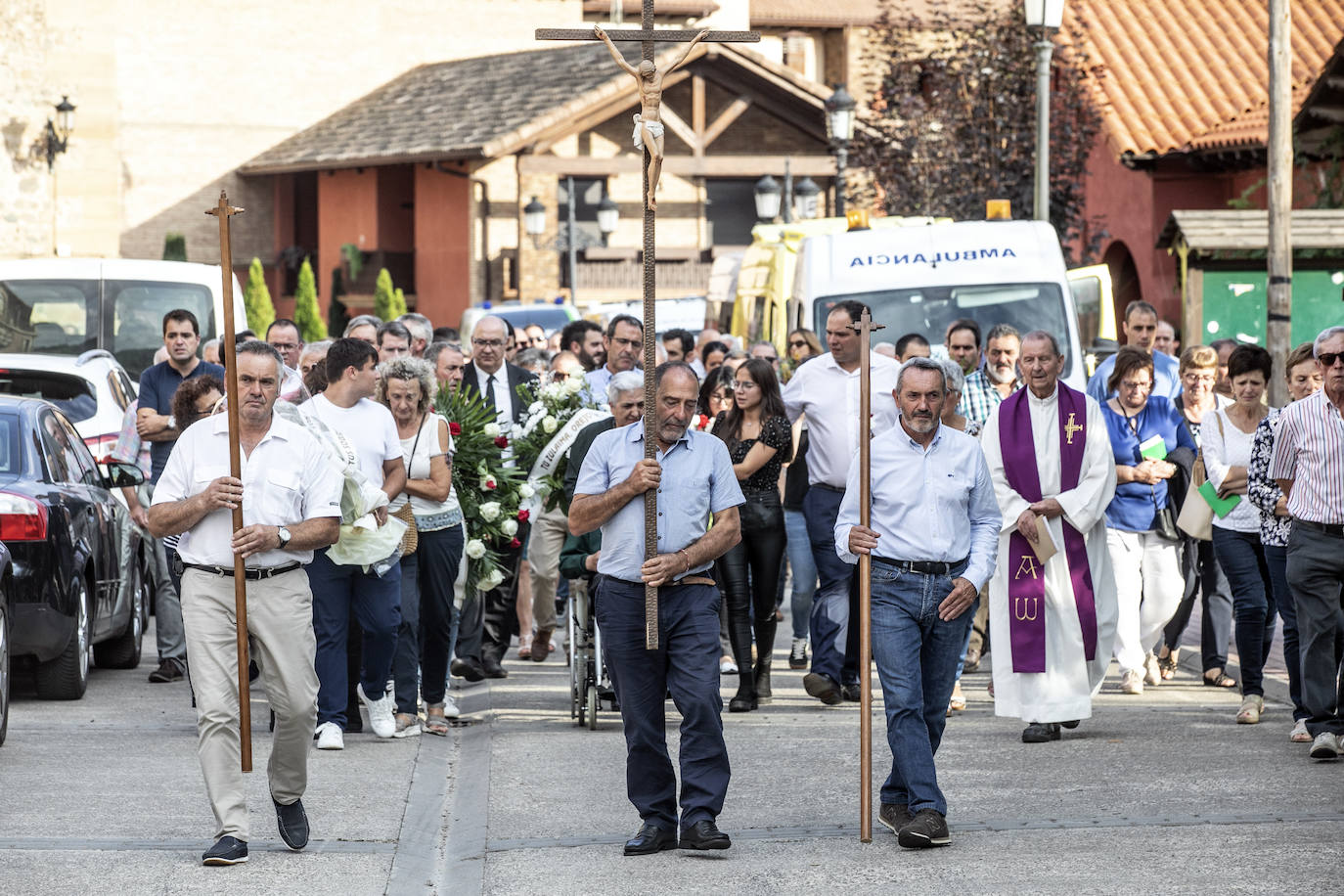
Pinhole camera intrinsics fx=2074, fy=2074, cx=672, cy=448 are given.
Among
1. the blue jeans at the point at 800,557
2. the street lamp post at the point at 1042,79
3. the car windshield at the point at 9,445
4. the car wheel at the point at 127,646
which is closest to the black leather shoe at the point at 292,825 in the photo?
the car windshield at the point at 9,445

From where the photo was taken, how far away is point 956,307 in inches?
627

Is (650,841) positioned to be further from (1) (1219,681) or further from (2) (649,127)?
(1) (1219,681)

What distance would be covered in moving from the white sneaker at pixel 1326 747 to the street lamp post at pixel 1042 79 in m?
8.76

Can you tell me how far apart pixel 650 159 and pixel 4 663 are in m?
4.16

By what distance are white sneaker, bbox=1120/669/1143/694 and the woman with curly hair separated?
3.85 m

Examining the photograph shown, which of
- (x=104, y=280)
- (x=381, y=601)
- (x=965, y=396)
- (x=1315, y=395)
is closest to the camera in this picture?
(x=1315, y=395)

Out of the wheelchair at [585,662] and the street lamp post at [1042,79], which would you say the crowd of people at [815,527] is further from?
the street lamp post at [1042,79]

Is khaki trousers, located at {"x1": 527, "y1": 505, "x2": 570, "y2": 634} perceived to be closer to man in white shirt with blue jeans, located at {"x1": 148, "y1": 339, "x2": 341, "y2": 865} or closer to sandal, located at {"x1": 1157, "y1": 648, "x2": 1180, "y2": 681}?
sandal, located at {"x1": 1157, "y1": 648, "x2": 1180, "y2": 681}

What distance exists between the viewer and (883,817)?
314 inches

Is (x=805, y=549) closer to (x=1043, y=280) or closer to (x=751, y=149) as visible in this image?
(x=1043, y=280)

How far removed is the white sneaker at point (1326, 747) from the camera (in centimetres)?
926

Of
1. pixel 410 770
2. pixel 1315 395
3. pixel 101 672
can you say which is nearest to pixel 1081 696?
pixel 1315 395

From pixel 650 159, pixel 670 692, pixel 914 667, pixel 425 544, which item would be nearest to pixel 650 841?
pixel 670 692

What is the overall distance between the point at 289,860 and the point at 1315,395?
16.6 feet
